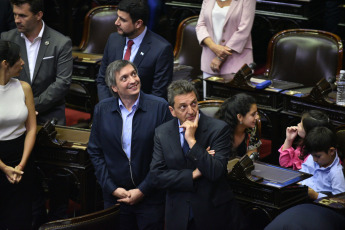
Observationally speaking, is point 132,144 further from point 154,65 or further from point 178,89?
point 154,65

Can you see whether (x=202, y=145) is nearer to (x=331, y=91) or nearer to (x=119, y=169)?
(x=119, y=169)

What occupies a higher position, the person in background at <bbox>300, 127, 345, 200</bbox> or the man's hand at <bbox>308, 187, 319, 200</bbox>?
the person in background at <bbox>300, 127, 345, 200</bbox>

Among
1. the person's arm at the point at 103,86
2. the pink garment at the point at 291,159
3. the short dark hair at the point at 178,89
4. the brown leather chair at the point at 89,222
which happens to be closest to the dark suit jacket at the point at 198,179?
the short dark hair at the point at 178,89

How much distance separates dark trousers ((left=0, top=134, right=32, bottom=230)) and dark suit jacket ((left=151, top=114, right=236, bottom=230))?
87 cm

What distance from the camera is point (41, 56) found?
3.93 meters

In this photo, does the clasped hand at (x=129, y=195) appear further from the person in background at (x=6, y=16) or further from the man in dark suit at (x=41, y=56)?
the person in background at (x=6, y=16)

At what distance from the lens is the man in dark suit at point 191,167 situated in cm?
282

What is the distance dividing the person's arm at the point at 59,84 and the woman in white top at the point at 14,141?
1.63ft

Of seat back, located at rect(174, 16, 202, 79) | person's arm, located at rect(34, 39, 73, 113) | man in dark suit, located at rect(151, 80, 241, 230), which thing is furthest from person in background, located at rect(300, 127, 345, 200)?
seat back, located at rect(174, 16, 202, 79)

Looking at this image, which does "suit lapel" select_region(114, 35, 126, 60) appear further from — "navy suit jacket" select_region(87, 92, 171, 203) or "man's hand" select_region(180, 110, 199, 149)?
"man's hand" select_region(180, 110, 199, 149)

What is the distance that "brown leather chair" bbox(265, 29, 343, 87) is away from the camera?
15.1ft

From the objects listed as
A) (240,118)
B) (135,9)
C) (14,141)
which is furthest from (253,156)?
(14,141)

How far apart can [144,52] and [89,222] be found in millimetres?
1554

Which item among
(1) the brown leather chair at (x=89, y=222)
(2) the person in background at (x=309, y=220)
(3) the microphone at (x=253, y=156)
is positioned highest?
(3) the microphone at (x=253, y=156)
